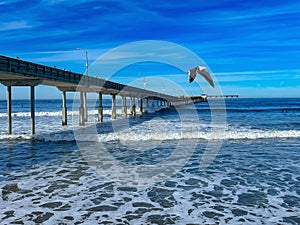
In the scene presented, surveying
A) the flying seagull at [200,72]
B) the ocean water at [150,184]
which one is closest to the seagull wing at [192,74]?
the flying seagull at [200,72]

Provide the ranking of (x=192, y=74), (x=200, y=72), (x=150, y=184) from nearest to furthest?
1. (x=150, y=184)
2. (x=192, y=74)
3. (x=200, y=72)

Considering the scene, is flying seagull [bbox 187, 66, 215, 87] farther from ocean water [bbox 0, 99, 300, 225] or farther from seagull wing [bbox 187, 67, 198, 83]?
ocean water [bbox 0, 99, 300, 225]

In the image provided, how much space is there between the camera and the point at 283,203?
9055mm

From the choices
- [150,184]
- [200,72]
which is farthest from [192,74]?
[150,184]

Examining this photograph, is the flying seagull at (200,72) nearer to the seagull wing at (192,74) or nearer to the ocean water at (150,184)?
the seagull wing at (192,74)

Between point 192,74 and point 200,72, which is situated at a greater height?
point 200,72

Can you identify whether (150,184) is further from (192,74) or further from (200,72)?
(200,72)

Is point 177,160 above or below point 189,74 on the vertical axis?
below

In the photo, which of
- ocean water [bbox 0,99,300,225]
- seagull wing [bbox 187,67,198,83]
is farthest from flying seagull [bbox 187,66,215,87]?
ocean water [bbox 0,99,300,225]

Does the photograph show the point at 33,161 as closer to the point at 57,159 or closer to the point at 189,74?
the point at 57,159

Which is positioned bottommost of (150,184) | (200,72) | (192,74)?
(150,184)

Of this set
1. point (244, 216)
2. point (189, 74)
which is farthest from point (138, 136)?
point (244, 216)

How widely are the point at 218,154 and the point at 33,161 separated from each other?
9.16 m

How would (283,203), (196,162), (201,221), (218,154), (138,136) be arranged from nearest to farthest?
1. (201,221)
2. (283,203)
3. (196,162)
4. (218,154)
5. (138,136)
